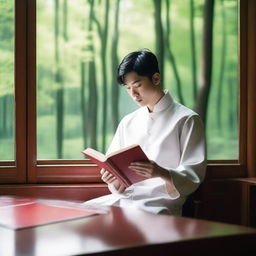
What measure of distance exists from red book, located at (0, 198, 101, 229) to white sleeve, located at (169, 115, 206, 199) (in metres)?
0.53

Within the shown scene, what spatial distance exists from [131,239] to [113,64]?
176cm

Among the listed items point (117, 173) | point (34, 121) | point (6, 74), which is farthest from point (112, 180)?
point (6, 74)

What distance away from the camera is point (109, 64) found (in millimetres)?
3094

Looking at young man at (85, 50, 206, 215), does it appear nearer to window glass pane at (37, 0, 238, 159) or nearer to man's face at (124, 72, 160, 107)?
man's face at (124, 72, 160, 107)

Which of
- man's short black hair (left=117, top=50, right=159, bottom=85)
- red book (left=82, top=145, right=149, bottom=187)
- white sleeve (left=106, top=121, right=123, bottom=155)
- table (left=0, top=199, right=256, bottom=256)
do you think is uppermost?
man's short black hair (left=117, top=50, right=159, bottom=85)

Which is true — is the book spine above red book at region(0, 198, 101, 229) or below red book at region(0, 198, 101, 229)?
above

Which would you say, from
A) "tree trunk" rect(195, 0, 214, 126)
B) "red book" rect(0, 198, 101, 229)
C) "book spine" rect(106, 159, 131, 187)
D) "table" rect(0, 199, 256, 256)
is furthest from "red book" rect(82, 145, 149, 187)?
"tree trunk" rect(195, 0, 214, 126)

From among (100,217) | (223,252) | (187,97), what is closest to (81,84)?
(187,97)

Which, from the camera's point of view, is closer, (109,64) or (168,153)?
(168,153)

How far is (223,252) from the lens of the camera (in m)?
1.53

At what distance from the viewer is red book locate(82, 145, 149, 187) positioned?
2.11 meters

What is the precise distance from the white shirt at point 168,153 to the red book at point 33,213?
0.38m

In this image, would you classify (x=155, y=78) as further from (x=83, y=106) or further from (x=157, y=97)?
(x=83, y=106)

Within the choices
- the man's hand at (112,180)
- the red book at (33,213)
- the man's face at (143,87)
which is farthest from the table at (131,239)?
the man's face at (143,87)
